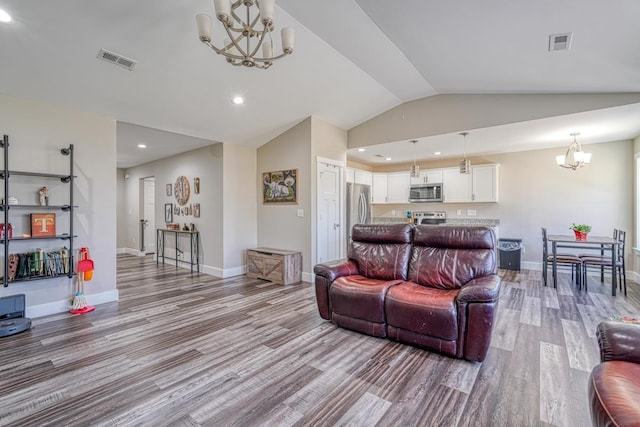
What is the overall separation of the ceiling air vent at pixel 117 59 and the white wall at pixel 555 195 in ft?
20.4

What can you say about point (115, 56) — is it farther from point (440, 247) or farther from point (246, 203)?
point (440, 247)

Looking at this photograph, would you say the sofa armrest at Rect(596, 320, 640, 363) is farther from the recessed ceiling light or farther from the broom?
the broom

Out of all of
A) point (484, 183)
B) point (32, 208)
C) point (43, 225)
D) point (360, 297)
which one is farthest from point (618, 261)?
point (32, 208)

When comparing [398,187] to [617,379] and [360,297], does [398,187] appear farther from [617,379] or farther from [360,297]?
[617,379]

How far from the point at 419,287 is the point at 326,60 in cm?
286

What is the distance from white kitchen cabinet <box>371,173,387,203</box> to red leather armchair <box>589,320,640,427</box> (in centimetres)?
607

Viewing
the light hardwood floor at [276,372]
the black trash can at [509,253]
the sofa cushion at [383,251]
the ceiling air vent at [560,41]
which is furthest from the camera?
the black trash can at [509,253]

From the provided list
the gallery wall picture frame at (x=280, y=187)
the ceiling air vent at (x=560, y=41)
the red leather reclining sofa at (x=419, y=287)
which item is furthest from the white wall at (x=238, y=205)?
the ceiling air vent at (x=560, y=41)

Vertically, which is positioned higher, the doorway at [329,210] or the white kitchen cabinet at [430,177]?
the white kitchen cabinet at [430,177]

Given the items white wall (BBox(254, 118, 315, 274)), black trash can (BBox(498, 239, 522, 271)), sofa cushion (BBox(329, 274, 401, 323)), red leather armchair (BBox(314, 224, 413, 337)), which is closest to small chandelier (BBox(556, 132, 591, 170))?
black trash can (BBox(498, 239, 522, 271))

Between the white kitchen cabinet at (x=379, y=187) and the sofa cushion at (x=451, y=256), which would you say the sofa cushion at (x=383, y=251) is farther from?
the white kitchen cabinet at (x=379, y=187)

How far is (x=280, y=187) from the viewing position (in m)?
5.59

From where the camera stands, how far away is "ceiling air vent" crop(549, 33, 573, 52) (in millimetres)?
2639

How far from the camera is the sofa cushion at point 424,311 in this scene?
2498mm
